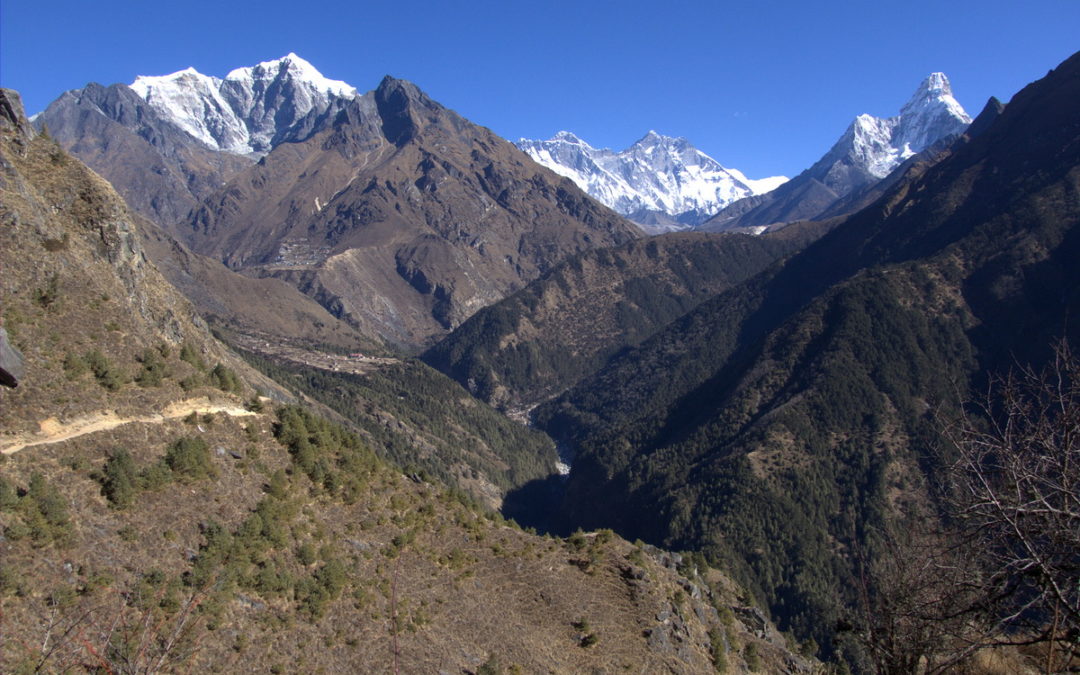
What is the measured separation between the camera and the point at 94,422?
37000mm

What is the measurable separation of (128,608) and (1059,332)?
658 feet

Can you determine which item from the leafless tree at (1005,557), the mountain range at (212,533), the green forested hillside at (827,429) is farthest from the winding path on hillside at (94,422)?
the green forested hillside at (827,429)

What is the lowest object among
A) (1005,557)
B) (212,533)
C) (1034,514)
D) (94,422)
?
(1005,557)

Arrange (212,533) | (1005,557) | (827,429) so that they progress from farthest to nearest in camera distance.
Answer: (827,429)
(212,533)
(1005,557)

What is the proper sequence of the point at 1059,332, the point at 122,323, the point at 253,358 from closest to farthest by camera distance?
1. the point at 122,323
2. the point at 1059,332
3. the point at 253,358

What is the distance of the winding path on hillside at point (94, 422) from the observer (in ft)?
109

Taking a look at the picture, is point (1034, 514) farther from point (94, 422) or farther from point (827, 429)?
point (827, 429)

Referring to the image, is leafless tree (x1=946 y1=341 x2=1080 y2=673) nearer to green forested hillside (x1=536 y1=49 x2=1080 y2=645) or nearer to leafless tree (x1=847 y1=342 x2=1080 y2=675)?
leafless tree (x1=847 y1=342 x2=1080 y2=675)

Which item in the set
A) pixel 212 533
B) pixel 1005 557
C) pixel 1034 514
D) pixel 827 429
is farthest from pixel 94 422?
pixel 827 429

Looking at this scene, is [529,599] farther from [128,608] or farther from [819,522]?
[819,522]

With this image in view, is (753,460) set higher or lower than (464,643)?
lower

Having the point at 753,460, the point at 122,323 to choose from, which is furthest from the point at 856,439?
the point at 122,323

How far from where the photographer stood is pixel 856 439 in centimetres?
15262

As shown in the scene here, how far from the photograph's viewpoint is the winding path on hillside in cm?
3325
